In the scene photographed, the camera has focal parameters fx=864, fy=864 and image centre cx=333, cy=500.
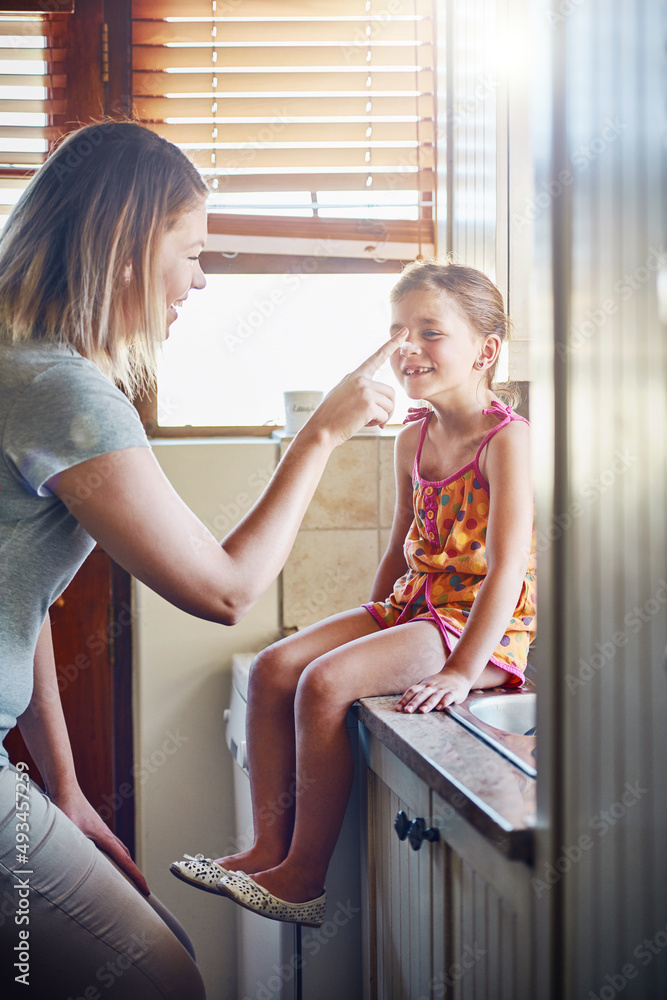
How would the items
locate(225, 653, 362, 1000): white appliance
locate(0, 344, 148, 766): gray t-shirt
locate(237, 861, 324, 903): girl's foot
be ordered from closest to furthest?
1. locate(0, 344, 148, 766): gray t-shirt
2. locate(237, 861, 324, 903): girl's foot
3. locate(225, 653, 362, 1000): white appliance

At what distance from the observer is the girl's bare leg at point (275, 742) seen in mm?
1254

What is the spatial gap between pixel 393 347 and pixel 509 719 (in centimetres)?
57

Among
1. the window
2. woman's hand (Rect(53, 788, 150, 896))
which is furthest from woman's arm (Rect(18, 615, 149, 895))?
the window

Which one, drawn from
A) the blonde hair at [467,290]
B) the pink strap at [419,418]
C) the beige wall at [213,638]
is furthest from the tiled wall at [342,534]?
the blonde hair at [467,290]

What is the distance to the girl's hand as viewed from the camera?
1.15 meters

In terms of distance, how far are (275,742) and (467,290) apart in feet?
2.67

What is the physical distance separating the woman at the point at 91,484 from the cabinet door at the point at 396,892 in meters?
0.27

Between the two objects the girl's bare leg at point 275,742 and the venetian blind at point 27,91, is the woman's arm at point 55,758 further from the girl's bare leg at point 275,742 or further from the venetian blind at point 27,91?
the venetian blind at point 27,91

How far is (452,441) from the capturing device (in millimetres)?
1506

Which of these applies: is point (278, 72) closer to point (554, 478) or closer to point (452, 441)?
point (452, 441)

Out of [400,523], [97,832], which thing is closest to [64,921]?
[97,832]

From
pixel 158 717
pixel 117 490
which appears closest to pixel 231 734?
pixel 158 717

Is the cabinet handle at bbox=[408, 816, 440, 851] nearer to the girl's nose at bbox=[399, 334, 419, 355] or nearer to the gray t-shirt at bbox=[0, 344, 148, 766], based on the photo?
the gray t-shirt at bbox=[0, 344, 148, 766]

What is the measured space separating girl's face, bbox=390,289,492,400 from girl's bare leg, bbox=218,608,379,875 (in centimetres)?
43
